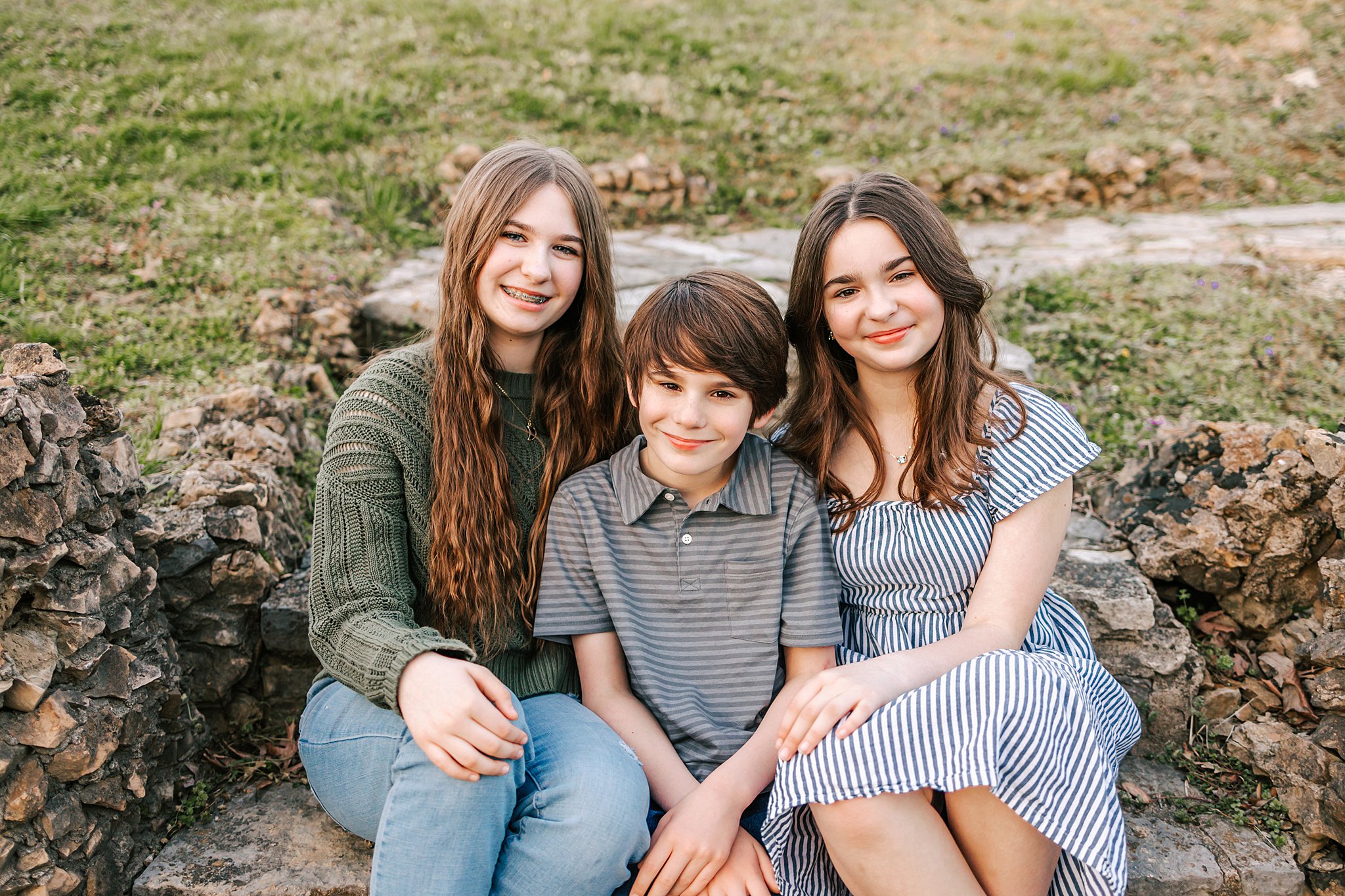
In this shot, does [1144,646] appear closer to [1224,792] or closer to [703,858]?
[1224,792]

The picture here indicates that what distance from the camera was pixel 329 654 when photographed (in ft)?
6.19

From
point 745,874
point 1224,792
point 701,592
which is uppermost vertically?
point 701,592

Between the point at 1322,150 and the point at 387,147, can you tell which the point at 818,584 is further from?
the point at 1322,150

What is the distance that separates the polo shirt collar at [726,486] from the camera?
6.78ft

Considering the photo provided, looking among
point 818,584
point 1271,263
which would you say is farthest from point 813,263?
point 1271,263

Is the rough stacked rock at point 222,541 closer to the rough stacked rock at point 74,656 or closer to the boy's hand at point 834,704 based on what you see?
the rough stacked rock at point 74,656

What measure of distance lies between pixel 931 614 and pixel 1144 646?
83cm

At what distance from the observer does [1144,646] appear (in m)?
2.47

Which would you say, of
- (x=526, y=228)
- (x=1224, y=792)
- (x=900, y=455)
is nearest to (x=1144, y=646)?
(x=1224, y=792)

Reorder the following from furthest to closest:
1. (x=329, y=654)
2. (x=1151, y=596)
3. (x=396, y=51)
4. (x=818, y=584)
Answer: (x=396, y=51)
(x=1151, y=596)
(x=818, y=584)
(x=329, y=654)

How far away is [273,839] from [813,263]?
6.01 feet

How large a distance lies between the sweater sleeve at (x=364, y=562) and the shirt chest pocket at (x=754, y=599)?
589 mm

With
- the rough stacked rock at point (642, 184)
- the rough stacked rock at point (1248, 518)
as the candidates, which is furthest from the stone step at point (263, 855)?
the rough stacked rock at point (642, 184)

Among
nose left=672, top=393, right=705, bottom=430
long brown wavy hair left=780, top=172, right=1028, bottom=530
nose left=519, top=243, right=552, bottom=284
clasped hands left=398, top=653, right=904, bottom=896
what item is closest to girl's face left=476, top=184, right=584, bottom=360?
nose left=519, top=243, right=552, bottom=284
